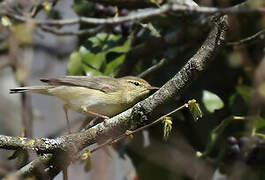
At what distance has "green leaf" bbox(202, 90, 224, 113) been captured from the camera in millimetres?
4629

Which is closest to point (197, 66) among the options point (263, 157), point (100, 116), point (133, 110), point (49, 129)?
point (133, 110)

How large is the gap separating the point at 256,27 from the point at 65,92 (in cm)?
205

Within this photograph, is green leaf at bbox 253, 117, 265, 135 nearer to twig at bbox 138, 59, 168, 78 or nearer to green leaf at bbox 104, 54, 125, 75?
twig at bbox 138, 59, 168, 78

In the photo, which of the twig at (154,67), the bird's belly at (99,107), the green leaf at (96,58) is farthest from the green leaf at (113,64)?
the bird's belly at (99,107)

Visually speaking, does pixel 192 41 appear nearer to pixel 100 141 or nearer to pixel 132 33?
pixel 132 33

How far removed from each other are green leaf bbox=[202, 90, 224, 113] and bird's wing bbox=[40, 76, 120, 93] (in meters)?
0.85

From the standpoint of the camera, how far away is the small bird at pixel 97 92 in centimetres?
471

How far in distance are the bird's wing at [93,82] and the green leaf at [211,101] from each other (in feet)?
2.79

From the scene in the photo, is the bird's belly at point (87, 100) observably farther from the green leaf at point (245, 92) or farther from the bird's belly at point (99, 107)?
the green leaf at point (245, 92)

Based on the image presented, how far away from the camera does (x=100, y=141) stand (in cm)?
358

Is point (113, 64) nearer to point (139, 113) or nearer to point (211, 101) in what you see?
point (211, 101)

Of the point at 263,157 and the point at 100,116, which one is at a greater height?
the point at 100,116

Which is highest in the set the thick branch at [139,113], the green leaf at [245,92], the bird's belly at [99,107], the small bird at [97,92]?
the thick branch at [139,113]

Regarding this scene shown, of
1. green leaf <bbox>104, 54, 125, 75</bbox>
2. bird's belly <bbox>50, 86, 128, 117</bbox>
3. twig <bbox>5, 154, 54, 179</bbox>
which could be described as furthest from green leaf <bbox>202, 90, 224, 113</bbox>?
twig <bbox>5, 154, 54, 179</bbox>
